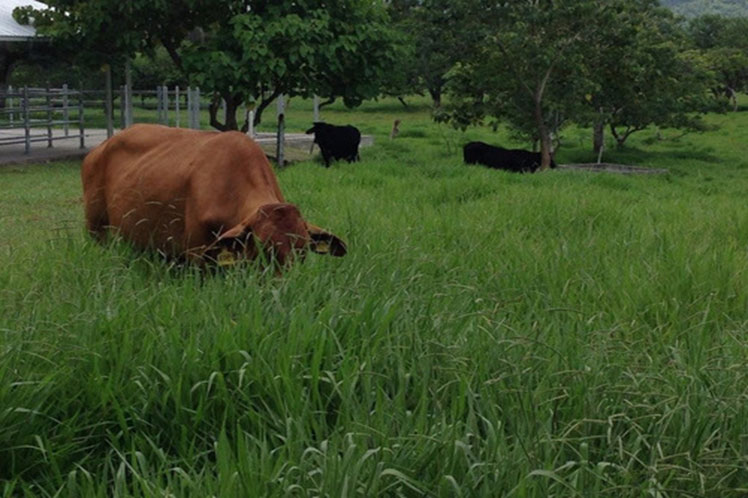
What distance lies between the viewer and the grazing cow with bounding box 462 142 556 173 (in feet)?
58.4

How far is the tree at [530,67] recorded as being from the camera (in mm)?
17875

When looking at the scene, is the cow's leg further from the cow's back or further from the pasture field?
the pasture field

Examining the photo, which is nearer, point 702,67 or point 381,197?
point 381,197

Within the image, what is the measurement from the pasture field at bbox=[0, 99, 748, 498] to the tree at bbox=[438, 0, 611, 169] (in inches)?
521

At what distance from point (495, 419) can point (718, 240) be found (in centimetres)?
450

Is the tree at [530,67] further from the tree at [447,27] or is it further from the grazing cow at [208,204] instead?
the grazing cow at [208,204]

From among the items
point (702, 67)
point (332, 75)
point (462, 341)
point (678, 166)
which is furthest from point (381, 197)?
point (702, 67)

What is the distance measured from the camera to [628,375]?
3.15 m

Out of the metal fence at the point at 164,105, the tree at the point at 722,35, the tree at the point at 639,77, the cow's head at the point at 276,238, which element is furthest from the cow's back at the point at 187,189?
the tree at the point at 722,35

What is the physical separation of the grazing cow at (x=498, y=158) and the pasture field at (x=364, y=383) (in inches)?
493

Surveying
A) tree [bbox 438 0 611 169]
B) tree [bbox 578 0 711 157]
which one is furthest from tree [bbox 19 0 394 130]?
tree [bbox 578 0 711 157]

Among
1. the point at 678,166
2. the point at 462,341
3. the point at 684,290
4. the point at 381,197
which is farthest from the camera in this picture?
the point at 678,166

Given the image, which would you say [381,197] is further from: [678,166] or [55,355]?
[678,166]

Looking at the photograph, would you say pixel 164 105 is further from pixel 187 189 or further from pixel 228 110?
pixel 187 189
